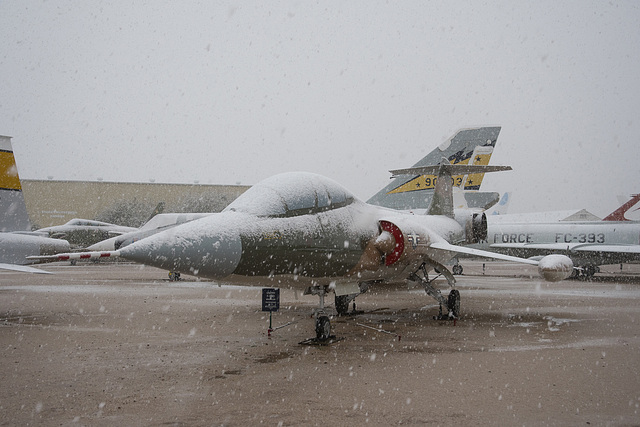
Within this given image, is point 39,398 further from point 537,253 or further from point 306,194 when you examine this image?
point 537,253

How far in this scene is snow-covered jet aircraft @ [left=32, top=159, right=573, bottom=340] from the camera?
5.67 metres

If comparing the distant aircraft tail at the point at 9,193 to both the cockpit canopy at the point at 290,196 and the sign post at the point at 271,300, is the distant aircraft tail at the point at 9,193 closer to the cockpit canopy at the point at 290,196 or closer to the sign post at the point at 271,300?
the sign post at the point at 271,300

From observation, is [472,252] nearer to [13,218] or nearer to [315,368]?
[315,368]

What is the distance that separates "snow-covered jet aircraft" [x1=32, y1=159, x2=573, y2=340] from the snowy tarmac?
1205 millimetres

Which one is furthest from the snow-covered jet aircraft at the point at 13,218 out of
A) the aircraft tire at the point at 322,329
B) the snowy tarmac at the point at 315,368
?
the aircraft tire at the point at 322,329

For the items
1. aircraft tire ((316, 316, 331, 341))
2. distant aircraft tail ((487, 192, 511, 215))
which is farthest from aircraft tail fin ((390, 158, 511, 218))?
distant aircraft tail ((487, 192, 511, 215))

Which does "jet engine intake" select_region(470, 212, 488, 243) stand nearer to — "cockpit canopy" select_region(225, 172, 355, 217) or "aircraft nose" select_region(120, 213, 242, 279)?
"cockpit canopy" select_region(225, 172, 355, 217)

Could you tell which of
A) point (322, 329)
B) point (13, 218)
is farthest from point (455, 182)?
point (13, 218)

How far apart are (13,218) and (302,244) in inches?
322

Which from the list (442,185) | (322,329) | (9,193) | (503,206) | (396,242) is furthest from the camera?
(503,206)

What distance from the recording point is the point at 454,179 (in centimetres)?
1895

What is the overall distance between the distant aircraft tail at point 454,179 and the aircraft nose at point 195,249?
42.1 feet

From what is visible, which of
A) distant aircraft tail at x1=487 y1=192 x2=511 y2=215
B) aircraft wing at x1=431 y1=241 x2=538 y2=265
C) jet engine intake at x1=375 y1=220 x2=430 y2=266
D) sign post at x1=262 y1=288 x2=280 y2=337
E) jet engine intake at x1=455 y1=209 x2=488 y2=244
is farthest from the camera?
distant aircraft tail at x1=487 y1=192 x2=511 y2=215

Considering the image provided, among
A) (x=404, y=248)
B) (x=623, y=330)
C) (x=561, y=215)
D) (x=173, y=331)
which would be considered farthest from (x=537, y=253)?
(x=561, y=215)
